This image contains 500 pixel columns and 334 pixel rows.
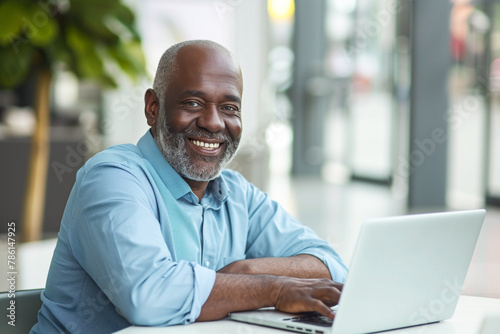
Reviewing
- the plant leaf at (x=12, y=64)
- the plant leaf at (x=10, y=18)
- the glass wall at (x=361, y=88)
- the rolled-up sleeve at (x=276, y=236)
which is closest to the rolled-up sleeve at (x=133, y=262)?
the rolled-up sleeve at (x=276, y=236)

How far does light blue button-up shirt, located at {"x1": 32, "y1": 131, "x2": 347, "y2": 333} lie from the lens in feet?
4.51

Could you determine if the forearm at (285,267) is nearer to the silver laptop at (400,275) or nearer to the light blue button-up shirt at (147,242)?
the light blue button-up shirt at (147,242)

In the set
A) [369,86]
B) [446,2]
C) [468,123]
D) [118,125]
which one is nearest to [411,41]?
A: [446,2]

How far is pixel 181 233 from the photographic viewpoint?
66.1 inches

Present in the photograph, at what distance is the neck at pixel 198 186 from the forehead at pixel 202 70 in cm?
26

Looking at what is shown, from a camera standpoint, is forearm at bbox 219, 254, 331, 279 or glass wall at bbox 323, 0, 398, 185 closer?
forearm at bbox 219, 254, 331, 279

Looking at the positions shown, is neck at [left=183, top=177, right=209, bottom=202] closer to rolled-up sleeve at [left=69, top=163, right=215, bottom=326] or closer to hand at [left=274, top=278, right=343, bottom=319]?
rolled-up sleeve at [left=69, top=163, right=215, bottom=326]

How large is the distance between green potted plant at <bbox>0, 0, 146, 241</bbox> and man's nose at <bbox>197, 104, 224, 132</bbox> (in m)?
2.50

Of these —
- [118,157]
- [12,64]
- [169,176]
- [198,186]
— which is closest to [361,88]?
[12,64]

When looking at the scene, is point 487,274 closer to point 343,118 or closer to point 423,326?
point 423,326

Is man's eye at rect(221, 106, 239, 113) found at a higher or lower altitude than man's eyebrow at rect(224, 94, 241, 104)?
lower

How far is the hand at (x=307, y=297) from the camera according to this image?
53.1 inches

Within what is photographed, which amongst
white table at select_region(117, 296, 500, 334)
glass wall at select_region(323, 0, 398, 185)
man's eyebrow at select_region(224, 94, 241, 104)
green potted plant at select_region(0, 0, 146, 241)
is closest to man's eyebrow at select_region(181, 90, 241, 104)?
man's eyebrow at select_region(224, 94, 241, 104)

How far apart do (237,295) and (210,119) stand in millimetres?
500
